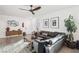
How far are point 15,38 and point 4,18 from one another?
46 centimetres

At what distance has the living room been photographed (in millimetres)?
1912

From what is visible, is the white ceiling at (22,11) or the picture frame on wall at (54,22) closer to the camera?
the white ceiling at (22,11)

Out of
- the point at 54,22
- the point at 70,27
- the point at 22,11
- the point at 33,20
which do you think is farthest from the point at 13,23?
the point at 70,27

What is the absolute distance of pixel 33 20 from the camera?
1968mm

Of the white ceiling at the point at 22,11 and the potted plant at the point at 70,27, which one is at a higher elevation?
the white ceiling at the point at 22,11

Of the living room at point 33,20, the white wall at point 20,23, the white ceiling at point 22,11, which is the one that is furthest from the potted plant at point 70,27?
the white wall at point 20,23

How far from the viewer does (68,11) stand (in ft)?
6.31

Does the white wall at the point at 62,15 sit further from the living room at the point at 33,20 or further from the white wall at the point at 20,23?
the white wall at the point at 20,23

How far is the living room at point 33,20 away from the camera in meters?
1.91

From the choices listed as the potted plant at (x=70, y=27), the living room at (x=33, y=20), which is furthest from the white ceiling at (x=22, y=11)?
the potted plant at (x=70, y=27)

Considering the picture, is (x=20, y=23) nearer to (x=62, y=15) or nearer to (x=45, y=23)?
(x=45, y=23)

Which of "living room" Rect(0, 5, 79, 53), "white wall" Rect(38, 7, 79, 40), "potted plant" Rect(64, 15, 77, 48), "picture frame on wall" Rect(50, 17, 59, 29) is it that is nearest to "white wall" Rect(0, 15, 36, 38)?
"living room" Rect(0, 5, 79, 53)

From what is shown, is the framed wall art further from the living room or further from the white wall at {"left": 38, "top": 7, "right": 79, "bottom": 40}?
the white wall at {"left": 38, "top": 7, "right": 79, "bottom": 40}

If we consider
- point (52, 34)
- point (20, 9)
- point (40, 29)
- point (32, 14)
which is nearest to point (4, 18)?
point (20, 9)
